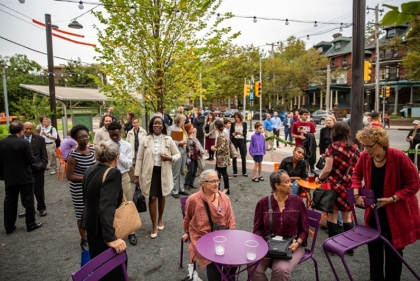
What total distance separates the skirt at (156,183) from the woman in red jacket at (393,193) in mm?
2922

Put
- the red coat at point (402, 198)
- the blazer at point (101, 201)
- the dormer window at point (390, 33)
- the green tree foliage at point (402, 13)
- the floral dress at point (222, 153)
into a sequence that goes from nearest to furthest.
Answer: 1. the green tree foliage at point (402, 13)
2. the blazer at point (101, 201)
3. the red coat at point (402, 198)
4. the floral dress at point (222, 153)
5. the dormer window at point (390, 33)

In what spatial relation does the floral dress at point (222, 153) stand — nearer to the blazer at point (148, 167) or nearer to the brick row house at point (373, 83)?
the blazer at point (148, 167)

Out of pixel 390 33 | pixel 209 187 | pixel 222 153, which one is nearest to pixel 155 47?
pixel 222 153

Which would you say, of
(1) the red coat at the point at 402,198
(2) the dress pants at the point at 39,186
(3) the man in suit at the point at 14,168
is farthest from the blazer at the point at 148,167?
(1) the red coat at the point at 402,198

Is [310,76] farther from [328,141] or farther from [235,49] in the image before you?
[328,141]

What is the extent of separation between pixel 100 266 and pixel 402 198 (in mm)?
2968

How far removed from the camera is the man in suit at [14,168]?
4473 millimetres

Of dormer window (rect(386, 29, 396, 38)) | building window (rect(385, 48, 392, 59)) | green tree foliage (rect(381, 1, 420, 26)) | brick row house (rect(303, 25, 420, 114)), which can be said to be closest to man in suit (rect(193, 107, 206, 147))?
green tree foliage (rect(381, 1, 420, 26))

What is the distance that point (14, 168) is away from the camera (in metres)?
4.50

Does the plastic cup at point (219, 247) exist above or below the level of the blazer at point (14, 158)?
below

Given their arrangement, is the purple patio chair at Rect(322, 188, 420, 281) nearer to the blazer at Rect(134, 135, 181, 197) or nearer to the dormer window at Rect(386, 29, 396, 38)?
the blazer at Rect(134, 135, 181, 197)

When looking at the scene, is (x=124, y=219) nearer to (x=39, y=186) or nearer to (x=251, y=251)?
(x=251, y=251)

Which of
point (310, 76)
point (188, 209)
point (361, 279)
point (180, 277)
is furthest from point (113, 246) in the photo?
point (310, 76)

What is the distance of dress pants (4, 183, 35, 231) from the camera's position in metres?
4.61
